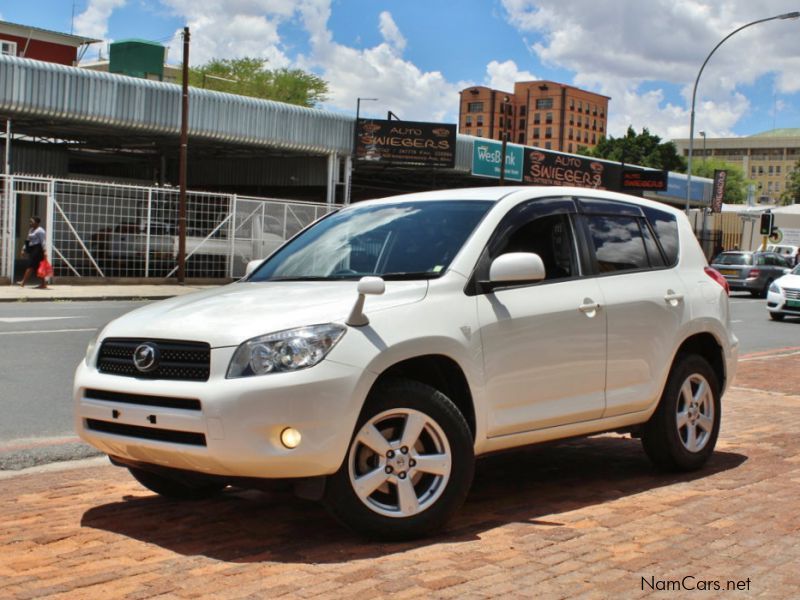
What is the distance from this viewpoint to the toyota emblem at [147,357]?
4.65 m

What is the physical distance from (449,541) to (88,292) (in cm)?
2062

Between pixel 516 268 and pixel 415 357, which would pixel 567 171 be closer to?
pixel 516 268

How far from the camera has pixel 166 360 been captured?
15.3 ft

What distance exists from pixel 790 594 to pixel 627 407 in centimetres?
196

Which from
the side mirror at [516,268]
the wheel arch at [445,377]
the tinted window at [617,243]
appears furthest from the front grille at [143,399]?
the tinted window at [617,243]

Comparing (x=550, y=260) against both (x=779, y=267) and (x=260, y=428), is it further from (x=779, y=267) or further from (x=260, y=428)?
(x=779, y=267)

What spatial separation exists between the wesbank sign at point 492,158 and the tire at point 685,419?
36.3 m

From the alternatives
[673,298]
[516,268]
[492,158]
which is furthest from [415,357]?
[492,158]

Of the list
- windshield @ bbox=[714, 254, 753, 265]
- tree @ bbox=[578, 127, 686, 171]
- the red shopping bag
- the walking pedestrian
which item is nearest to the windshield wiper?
the walking pedestrian

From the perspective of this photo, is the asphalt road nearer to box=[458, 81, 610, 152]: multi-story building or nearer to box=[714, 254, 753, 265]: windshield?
box=[714, 254, 753, 265]: windshield

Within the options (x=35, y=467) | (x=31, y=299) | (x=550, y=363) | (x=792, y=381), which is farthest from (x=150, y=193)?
(x=550, y=363)

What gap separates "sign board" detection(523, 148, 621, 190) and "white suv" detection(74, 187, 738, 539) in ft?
128

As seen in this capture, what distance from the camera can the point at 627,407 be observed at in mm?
6031

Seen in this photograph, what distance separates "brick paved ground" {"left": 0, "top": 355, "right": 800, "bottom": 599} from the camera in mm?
4160
